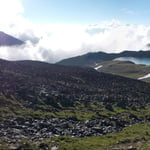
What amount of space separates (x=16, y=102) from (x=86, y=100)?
23.7m

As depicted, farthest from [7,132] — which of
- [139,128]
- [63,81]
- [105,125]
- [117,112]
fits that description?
[63,81]

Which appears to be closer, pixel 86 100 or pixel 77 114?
pixel 77 114

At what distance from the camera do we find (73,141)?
45875mm

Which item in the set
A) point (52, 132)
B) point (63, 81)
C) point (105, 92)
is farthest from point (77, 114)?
point (63, 81)

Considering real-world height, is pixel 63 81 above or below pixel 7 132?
above

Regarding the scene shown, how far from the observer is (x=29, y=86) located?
92.9 m

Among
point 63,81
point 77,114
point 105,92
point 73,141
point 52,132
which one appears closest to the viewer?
point 73,141

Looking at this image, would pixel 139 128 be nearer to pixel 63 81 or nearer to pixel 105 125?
pixel 105 125

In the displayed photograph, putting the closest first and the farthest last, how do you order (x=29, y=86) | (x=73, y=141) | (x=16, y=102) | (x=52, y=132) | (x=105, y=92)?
(x=73, y=141) → (x=52, y=132) → (x=16, y=102) → (x=29, y=86) → (x=105, y=92)

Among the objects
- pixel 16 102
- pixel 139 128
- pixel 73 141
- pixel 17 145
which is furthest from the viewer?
pixel 16 102

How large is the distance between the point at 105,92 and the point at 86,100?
16.9 meters

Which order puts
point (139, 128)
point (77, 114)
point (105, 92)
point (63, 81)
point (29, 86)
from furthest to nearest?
point (63, 81), point (105, 92), point (29, 86), point (77, 114), point (139, 128)

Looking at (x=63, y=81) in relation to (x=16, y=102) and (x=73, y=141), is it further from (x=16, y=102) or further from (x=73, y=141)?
(x=73, y=141)

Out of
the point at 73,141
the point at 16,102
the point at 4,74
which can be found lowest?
the point at 73,141
